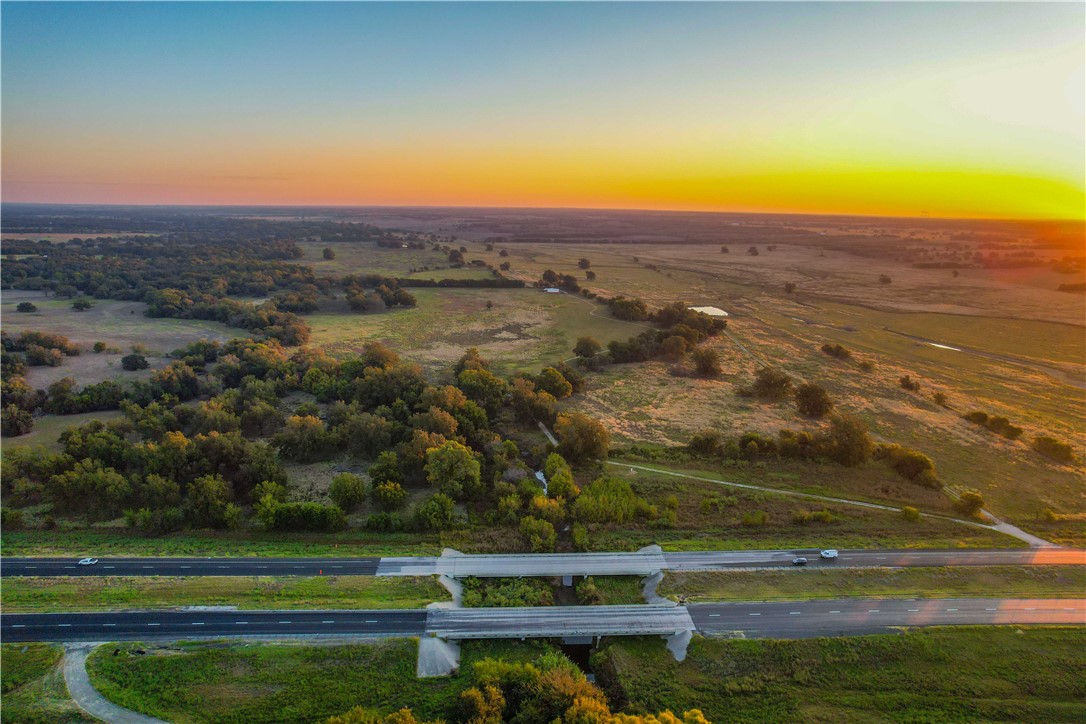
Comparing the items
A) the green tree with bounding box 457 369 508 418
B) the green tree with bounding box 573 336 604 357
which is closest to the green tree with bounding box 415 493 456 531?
the green tree with bounding box 457 369 508 418

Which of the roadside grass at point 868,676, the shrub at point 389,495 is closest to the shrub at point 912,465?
the roadside grass at point 868,676

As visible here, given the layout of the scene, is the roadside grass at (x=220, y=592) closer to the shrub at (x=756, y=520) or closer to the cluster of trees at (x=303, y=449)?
the cluster of trees at (x=303, y=449)

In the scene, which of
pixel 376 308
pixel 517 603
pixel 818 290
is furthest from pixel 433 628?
pixel 818 290

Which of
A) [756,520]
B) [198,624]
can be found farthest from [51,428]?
[756,520]

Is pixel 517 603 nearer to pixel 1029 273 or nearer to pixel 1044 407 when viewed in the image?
pixel 1044 407

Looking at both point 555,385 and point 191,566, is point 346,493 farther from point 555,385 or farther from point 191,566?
point 555,385

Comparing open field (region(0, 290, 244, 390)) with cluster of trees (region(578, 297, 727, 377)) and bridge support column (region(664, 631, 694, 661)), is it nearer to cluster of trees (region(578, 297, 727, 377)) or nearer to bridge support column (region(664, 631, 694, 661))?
cluster of trees (region(578, 297, 727, 377))

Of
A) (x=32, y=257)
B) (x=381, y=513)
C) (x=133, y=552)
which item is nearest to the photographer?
(x=133, y=552)
